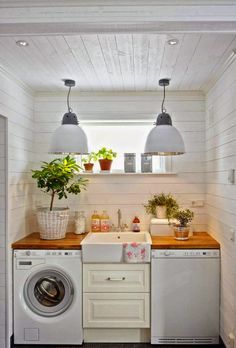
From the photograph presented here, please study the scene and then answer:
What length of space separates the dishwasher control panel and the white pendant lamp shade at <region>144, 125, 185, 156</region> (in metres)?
0.90

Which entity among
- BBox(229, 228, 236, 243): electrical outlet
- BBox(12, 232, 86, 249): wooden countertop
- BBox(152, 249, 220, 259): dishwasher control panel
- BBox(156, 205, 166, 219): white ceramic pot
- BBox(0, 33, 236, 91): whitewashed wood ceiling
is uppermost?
BBox(0, 33, 236, 91): whitewashed wood ceiling

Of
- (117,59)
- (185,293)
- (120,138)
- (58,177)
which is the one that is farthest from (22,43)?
(185,293)

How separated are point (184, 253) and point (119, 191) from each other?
1048mm

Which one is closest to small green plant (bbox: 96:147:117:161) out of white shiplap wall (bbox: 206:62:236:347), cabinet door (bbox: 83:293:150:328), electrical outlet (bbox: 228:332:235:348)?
white shiplap wall (bbox: 206:62:236:347)

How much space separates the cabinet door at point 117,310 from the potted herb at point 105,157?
134cm

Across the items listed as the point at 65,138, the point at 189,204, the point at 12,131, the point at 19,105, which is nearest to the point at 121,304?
the point at 189,204

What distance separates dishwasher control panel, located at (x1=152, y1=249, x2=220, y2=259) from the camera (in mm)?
2971

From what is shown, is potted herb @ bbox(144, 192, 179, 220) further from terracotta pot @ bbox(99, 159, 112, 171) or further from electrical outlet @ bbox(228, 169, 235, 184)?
electrical outlet @ bbox(228, 169, 235, 184)

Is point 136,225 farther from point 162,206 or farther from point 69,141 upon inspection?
point 69,141

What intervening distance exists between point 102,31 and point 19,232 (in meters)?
2.23

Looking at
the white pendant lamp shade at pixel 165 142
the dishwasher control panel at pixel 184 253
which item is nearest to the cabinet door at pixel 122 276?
the dishwasher control panel at pixel 184 253

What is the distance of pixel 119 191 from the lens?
3670 millimetres

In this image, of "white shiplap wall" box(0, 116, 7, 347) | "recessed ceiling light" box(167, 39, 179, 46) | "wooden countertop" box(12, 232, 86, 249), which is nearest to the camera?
"recessed ceiling light" box(167, 39, 179, 46)

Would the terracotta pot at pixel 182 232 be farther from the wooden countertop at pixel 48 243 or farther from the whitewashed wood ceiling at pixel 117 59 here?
the whitewashed wood ceiling at pixel 117 59
